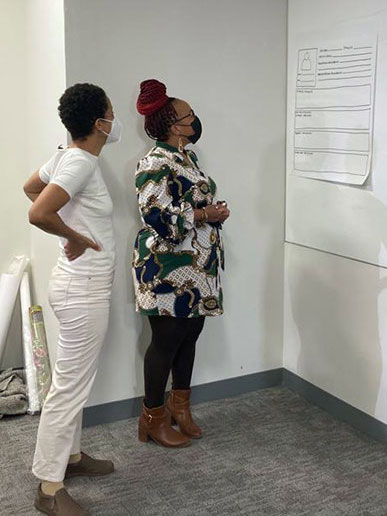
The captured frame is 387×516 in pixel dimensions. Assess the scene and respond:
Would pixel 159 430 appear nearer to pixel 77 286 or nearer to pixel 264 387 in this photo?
pixel 264 387

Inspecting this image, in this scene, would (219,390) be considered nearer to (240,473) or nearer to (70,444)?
(240,473)

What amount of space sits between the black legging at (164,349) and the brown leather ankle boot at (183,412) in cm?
12

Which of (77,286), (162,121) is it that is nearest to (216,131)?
(162,121)

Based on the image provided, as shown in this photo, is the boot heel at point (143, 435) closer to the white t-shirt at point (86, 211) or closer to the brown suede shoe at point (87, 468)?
the brown suede shoe at point (87, 468)

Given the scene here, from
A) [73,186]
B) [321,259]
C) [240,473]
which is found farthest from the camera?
[321,259]

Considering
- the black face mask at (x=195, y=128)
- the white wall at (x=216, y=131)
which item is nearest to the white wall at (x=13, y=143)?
the white wall at (x=216, y=131)

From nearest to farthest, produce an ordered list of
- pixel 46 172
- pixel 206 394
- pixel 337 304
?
pixel 46 172
pixel 337 304
pixel 206 394

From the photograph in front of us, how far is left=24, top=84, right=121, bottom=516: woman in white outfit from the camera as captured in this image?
236 cm

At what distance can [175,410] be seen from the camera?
3088mm

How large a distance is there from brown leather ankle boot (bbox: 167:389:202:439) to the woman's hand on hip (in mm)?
1002

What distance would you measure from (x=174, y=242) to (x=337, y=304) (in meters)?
0.90

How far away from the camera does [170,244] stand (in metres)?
2.79

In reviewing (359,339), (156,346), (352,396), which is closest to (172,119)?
(156,346)

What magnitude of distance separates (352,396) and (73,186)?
1665mm
